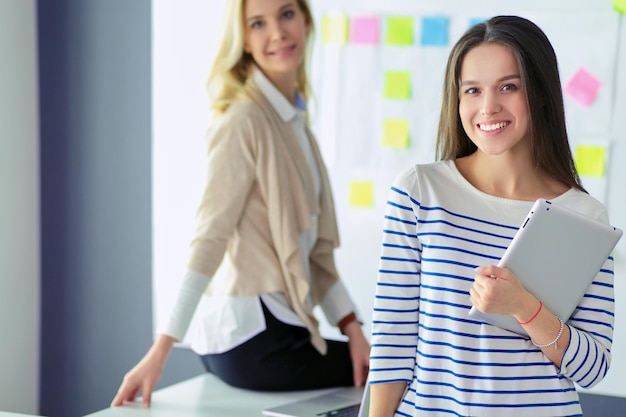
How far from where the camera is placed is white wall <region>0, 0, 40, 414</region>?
2.89 metres

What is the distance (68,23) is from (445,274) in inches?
84.9

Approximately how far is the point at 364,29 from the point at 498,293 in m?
1.62

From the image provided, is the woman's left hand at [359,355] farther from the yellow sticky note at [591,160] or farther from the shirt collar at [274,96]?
the yellow sticky note at [591,160]

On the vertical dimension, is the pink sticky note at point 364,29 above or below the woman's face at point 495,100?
above

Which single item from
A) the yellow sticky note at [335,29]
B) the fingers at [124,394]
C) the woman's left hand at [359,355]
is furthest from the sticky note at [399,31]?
the fingers at [124,394]

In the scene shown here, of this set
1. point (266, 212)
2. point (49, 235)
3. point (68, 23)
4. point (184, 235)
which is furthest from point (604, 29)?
point (49, 235)

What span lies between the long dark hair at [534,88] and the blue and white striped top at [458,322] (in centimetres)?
7

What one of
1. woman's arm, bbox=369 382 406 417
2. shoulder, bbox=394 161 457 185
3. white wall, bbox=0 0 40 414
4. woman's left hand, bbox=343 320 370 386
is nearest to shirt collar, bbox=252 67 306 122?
woman's left hand, bbox=343 320 370 386

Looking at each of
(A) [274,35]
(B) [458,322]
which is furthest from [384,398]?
(A) [274,35]

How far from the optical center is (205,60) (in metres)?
2.91

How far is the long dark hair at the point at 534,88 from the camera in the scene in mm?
1318

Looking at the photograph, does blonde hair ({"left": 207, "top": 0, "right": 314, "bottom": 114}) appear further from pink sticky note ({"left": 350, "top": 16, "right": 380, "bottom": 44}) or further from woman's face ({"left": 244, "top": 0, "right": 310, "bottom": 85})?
pink sticky note ({"left": 350, "top": 16, "right": 380, "bottom": 44})

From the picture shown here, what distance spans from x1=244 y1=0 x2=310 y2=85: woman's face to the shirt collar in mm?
32

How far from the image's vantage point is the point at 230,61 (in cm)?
214
